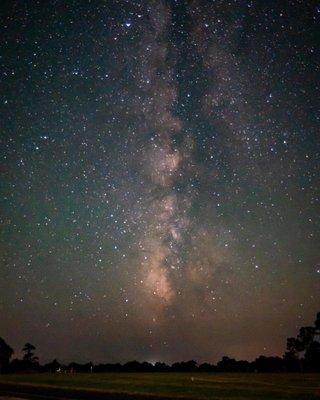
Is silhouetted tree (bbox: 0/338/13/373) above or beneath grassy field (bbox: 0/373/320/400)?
above

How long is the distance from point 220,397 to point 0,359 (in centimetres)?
7214

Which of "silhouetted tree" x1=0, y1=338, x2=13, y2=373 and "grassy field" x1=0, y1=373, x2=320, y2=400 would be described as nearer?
"grassy field" x1=0, y1=373, x2=320, y2=400

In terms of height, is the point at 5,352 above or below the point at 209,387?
above

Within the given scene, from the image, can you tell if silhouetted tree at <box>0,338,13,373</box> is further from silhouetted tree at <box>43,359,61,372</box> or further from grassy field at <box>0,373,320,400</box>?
grassy field at <box>0,373,320,400</box>

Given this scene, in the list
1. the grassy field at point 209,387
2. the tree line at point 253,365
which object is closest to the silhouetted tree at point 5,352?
the tree line at point 253,365

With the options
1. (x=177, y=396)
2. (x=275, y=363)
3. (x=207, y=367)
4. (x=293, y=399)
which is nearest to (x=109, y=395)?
(x=177, y=396)

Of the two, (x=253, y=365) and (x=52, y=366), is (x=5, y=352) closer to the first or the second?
(x=52, y=366)

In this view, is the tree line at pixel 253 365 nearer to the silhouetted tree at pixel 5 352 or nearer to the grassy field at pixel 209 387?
the silhouetted tree at pixel 5 352

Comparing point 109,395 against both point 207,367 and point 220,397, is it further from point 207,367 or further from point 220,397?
point 207,367

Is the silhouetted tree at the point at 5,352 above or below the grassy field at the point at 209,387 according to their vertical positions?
Answer: above

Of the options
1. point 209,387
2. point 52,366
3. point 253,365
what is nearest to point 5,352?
point 52,366

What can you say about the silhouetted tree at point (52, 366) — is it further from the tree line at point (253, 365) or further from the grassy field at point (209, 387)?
the grassy field at point (209, 387)

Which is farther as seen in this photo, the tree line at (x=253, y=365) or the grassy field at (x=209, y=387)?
the tree line at (x=253, y=365)

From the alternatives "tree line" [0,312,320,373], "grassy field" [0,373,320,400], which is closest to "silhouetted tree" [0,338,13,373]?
"tree line" [0,312,320,373]
